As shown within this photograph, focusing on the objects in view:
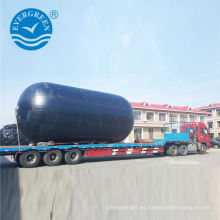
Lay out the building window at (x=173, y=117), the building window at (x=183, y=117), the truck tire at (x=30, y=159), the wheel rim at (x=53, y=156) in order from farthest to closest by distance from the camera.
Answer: the building window at (x=183, y=117)
the building window at (x=173, y=117)
the wheel rim at (x=53, y=156)
the truck tire at (x=30, y=159)

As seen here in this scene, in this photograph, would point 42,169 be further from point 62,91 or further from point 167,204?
point 167,204

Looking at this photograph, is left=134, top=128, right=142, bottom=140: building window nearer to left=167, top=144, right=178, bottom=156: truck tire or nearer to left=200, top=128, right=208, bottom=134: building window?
left=200, top=128, right=208, bottom=134: building window

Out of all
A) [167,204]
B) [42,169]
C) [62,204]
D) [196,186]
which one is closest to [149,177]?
[167,204]

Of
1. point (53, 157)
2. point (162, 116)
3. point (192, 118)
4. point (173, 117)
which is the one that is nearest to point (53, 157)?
point (53, 157)

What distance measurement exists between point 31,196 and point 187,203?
4.51m

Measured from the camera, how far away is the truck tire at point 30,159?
9.35 metres

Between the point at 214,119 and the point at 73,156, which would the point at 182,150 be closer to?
the point at 73,156

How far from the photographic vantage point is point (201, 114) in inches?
1499

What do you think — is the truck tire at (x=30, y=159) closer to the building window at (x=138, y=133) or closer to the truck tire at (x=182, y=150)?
the truck tire at (x=182, y=150)

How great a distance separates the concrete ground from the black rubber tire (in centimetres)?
303

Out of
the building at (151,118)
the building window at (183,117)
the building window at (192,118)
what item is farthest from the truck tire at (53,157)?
the building window at (192,118)

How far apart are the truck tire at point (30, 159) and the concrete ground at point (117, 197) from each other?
101 inches

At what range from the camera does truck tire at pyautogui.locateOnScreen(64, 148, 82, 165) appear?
412 inches

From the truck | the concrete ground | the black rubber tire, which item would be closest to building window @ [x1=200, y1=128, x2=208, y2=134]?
the truck
